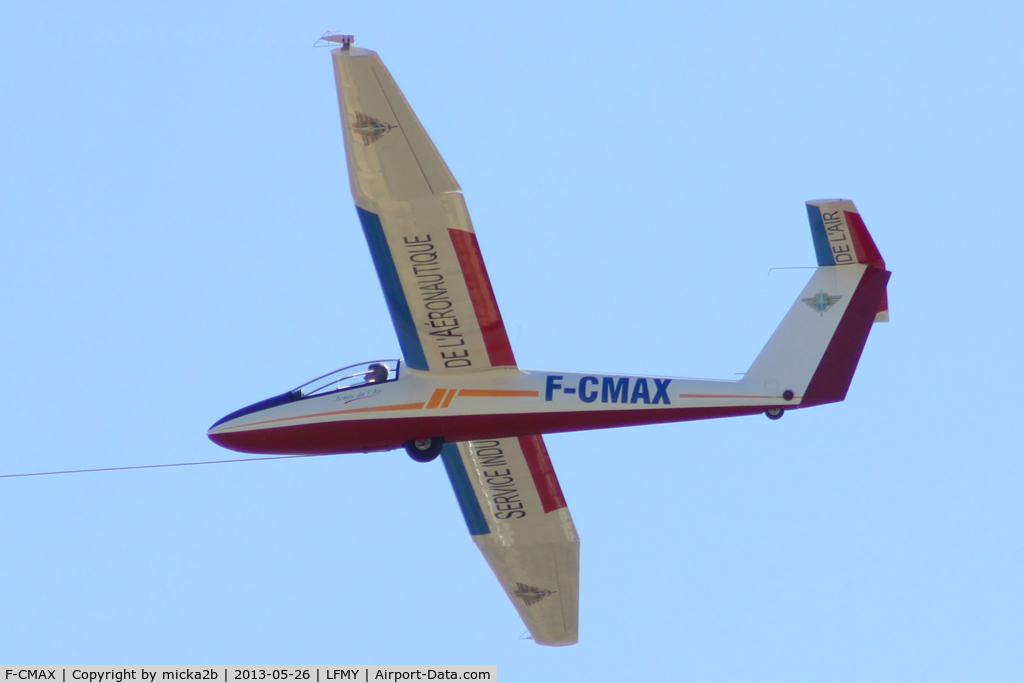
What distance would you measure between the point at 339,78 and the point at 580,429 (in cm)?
528

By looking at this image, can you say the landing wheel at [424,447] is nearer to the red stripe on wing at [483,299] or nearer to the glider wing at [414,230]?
the glider wing at [414,230]

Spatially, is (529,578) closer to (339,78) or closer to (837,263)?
(837,263)

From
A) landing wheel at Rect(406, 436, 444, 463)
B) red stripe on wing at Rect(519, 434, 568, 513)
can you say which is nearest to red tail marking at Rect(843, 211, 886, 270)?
red stripe on wing at Rect(519, 434, 568, 513)

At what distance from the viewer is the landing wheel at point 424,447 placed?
18.7 meters

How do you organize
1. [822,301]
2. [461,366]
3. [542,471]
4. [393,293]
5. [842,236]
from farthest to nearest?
[542,471], [461,366], [822,301], [842,236], [393,293]

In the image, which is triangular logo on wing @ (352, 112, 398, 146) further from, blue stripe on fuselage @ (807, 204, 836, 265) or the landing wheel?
blue stripe on fuselage @ (807, 204, 836, 265)

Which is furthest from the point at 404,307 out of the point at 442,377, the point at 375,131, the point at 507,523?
the point at 507,523

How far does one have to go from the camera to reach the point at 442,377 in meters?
18.5

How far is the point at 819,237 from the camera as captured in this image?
1827 centimetres

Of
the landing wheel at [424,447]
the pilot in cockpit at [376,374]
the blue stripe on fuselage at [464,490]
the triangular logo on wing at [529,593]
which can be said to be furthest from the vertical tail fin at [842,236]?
the triangular logo on wing at [529,593]

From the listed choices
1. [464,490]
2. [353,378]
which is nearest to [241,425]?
[353,378]

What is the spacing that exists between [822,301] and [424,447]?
528 centimetres

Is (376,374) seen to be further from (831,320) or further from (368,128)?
(831,320)

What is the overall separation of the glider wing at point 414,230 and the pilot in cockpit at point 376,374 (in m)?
0.41
